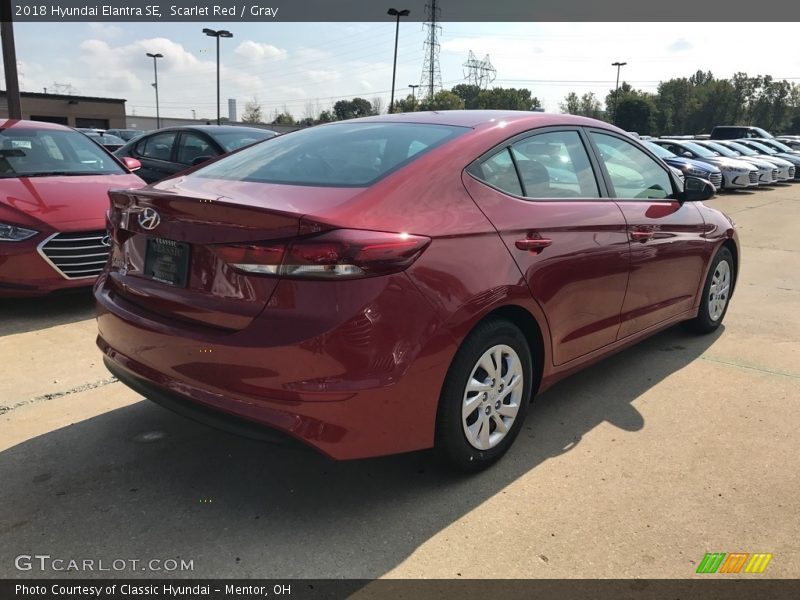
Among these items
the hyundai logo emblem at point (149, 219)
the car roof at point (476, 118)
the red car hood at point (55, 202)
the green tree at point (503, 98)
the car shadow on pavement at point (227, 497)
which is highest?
the green tree at point (503, 98)

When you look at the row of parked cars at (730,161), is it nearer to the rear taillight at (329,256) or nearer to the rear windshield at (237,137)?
the rear windshield at (237,137)

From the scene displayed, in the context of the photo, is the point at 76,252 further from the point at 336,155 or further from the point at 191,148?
the point at 191,148

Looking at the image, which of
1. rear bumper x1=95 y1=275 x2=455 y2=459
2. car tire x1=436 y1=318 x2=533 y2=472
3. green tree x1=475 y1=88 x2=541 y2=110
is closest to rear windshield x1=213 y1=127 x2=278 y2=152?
car tire x1=436 y1=318 x2=533 y2=472

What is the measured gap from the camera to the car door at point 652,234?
12.2ft

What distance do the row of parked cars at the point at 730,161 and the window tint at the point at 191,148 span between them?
12.5 m

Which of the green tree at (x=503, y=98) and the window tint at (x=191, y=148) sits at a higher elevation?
the green tree at (x=503, y=98)

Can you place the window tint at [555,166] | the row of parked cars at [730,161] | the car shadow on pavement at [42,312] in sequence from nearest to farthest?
the window tint at [555,166] < the car shadow on pavement at [42,312] < the row of parked cars at [730,161]

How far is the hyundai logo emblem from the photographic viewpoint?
8.65 ft

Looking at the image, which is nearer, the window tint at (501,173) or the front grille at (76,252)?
the window tint at (501,173)

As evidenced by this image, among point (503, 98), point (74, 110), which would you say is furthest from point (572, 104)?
point (74, 110)

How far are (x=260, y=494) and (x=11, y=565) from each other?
0.92 metres

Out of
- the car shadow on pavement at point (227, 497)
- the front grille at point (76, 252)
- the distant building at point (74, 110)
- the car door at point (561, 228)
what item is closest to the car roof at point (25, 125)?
the front grille at point (76, 252)

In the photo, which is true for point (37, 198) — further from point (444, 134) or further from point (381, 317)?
point (381, 317)

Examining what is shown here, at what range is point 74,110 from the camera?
5866cm
